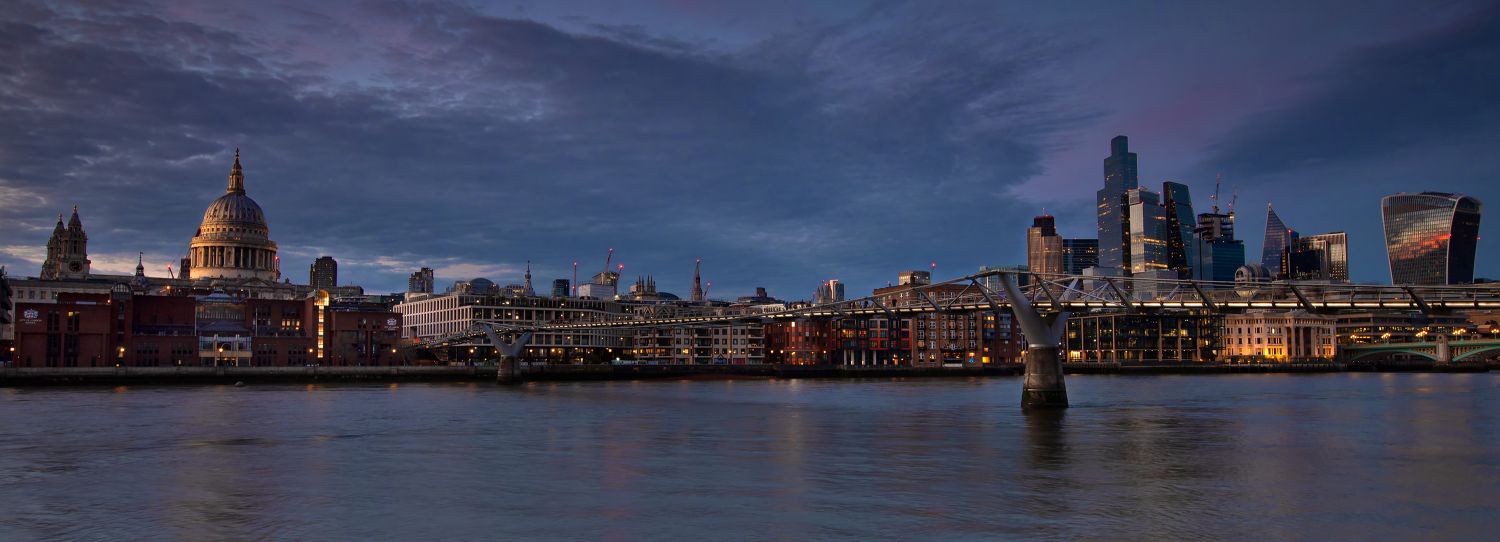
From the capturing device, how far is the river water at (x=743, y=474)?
91.2 ft

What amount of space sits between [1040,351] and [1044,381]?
2591mm

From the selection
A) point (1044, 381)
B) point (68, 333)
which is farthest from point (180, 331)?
point (1044, 381)

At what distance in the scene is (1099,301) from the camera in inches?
2874

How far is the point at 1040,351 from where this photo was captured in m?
65.4

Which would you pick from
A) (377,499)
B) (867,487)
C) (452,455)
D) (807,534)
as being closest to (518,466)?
(452,455)

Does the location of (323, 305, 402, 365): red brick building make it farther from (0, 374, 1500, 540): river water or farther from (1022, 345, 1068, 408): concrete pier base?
(1022, 345, 1068, 408): concrete pier base

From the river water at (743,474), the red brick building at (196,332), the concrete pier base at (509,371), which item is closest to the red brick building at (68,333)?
the red brick building at (196,332)

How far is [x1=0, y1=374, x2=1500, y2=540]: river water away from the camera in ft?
91.2

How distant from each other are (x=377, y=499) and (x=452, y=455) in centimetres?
1209

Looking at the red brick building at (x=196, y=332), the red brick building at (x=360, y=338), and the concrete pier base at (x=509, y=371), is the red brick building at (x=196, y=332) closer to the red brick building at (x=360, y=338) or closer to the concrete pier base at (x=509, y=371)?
the red brick building at (x=360, y=338)

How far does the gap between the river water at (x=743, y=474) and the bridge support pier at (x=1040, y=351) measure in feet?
8.27

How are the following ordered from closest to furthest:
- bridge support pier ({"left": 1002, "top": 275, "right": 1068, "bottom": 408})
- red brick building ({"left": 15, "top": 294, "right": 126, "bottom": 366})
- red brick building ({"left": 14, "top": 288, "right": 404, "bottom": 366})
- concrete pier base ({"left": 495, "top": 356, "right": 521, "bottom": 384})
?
bridge support pier ({"left": 1002, "top": 275, "right": 1068, "bottom": 408}) < red brick building ({"left": 15, "top": 294, "right": 126, "bottom": 366}) < red brick building ({"left": 14, "top": 288, "right": 404, "bottom": 366}) < concrete pier base ({"left": 495, "top": 356, "right": 521, "bottom": 384})

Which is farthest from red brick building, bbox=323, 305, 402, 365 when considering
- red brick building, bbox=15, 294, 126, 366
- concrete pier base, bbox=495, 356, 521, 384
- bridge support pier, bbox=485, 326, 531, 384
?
concrete pier base, bbox=495, 356, 521, 384

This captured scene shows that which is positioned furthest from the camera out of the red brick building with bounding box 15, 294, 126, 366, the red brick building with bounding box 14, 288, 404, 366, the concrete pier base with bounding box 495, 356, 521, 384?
the concrete pier base with bounding box 495, 356, 521, 384
